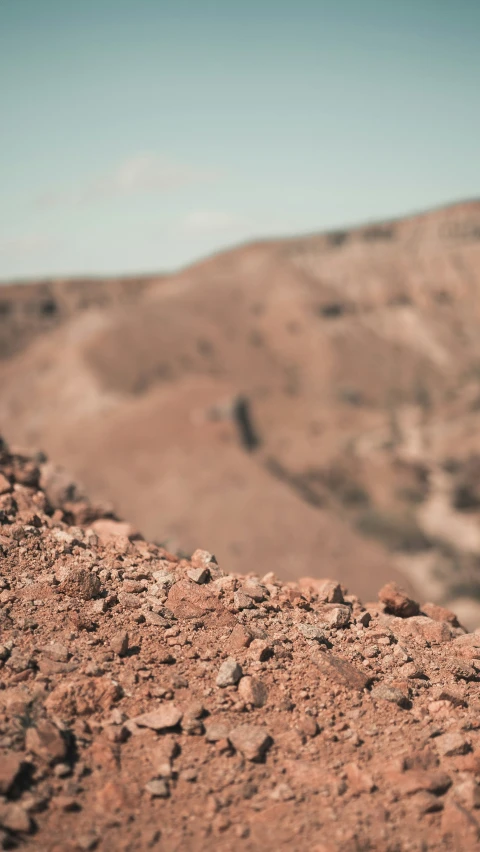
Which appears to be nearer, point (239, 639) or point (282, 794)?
point (282, 794)

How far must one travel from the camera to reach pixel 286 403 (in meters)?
51.0

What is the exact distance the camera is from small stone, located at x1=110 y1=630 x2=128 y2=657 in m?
4.87

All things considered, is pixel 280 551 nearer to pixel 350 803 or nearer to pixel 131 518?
pixel 131 518

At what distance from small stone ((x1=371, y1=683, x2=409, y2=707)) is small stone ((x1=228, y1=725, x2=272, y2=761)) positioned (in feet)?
3.04

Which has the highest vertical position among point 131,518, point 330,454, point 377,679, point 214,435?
point 330,454

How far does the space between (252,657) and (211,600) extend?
694 mm

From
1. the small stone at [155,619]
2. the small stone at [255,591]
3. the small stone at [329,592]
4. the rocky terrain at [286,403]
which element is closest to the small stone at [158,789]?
the small stone at [155,619]

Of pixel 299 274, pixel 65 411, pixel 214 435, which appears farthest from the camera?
pixel 299 274

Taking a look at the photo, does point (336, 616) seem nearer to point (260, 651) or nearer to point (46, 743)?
point (260, 651)

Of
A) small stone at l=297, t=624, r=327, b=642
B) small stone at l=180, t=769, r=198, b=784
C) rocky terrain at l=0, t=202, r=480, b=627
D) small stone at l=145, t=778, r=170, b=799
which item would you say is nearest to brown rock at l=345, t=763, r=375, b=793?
small stone at l=180, t=769, r=198, b=784

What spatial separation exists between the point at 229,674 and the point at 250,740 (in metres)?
0.54

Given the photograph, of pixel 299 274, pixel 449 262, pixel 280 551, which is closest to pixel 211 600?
pixel 280 551

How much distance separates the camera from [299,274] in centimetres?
7500

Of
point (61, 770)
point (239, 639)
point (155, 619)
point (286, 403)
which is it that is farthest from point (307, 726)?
point (286, 403)
